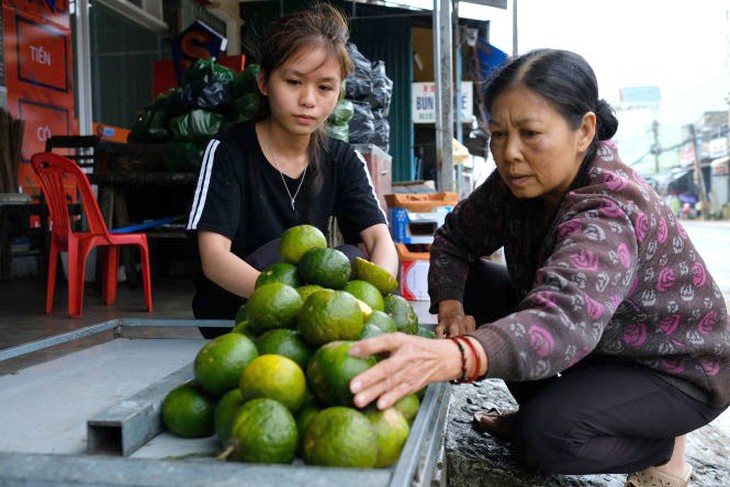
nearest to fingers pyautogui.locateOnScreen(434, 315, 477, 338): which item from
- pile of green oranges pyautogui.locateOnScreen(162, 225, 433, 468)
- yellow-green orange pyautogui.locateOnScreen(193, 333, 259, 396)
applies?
pile of green oranges pyautogui.locateOnScreen(162, 225, 433, 468)

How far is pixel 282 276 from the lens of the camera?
66.7 inches

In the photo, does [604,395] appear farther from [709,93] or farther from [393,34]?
[709,93]

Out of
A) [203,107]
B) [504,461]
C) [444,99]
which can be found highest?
[444,99]

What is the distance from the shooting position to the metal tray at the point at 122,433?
35.2 inches

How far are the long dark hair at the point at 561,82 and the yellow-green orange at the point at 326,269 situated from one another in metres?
0.65

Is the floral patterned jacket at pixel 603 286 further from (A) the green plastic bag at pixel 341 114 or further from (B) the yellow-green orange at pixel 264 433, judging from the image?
(A) the green plastic bag at pixel 341 114

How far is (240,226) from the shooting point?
2.72 metres

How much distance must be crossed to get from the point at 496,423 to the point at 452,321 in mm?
→ 543

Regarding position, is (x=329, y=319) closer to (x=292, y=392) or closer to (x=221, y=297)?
(x=292, y=392)

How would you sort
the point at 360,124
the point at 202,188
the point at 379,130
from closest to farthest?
the point at 202,188, the point at 360,124, the point at 379,130

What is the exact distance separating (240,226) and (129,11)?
8.27 meters

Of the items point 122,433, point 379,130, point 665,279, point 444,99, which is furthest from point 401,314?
point 444,99

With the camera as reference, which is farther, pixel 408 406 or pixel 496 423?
pixel 496 423

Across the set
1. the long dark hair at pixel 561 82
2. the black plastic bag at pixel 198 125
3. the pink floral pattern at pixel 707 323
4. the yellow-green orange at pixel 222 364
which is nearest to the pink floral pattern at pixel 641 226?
the long dark hair at pixel 561 82
